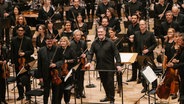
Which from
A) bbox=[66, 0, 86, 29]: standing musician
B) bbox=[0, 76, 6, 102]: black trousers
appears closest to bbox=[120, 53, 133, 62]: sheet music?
bbox=[0, 76, 6, 102]: black trousers

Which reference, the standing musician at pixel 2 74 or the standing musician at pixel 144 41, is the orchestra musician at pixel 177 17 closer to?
the standing musician at pixel 144 41

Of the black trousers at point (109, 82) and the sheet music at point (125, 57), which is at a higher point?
the sheet music at point (125, 57)

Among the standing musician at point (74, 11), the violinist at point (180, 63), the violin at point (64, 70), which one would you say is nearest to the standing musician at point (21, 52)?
the violin at point (64, 70)

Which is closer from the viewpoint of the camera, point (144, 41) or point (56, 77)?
point (56, 77)

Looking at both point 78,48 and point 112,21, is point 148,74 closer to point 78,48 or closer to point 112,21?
point 78,48

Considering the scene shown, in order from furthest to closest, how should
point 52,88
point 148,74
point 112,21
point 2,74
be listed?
point 112,21
point 2,74
point 52,88
point 148,74

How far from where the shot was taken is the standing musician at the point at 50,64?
346 inches

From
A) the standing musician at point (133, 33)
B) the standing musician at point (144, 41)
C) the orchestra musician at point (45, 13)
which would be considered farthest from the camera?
the orchestra musician at point (45, 13)

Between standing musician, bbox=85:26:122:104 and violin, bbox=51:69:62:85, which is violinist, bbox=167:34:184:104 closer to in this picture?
standing musician, bbox=85:26:122:104

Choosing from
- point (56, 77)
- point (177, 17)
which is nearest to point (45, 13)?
point (177, 17)

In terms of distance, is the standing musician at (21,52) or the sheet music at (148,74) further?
the standing musician at (21,52)

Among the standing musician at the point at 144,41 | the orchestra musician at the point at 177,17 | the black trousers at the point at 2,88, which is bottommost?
the black trousers at the point at 2,88

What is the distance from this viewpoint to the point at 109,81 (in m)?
9.13

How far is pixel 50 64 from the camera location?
876 centimetres
